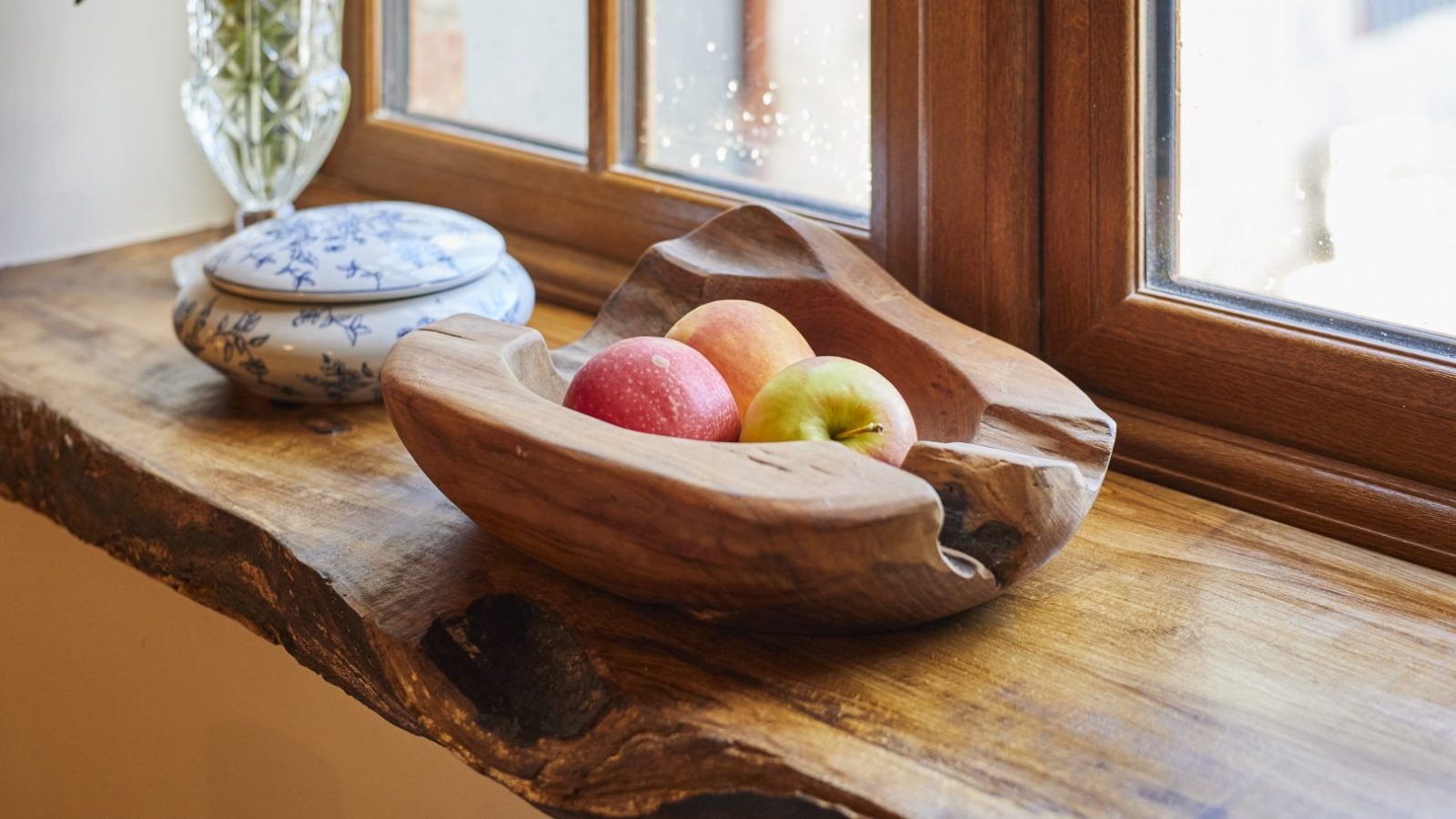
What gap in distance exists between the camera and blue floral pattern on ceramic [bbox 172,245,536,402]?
84 cm

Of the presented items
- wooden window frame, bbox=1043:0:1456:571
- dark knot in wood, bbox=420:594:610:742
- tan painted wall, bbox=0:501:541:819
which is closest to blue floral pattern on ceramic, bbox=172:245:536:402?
tan painted wall, bbox=0:501:541:819

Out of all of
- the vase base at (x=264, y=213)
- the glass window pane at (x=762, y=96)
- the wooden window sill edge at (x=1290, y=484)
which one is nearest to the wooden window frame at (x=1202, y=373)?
the wooden window sill edge at (x=1290, y=484)

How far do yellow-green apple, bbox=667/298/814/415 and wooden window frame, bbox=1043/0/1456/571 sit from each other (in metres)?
0.18

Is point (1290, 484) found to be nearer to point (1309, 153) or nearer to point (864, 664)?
point (1309, 153)

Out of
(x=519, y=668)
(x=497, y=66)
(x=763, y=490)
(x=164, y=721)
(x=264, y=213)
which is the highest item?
(x=497, y=66)

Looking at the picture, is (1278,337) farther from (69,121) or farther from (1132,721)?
(69,121)

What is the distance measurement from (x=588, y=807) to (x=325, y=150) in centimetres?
75

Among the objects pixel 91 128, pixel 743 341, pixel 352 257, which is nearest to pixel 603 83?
pixel 352 257

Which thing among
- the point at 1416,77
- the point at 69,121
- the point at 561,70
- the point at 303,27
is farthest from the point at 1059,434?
the point at 69,121

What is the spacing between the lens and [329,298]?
0.84m

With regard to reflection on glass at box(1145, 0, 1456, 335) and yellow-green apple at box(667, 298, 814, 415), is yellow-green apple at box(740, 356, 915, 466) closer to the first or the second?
yellow-green apple at box(667, 298, 814, 415)

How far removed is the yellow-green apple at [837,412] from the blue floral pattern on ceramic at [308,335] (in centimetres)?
30

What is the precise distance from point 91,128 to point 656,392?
80cm

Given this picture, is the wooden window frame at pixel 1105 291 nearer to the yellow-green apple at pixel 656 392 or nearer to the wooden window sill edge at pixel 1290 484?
the wooden window sill edge at pixel 1290 484
